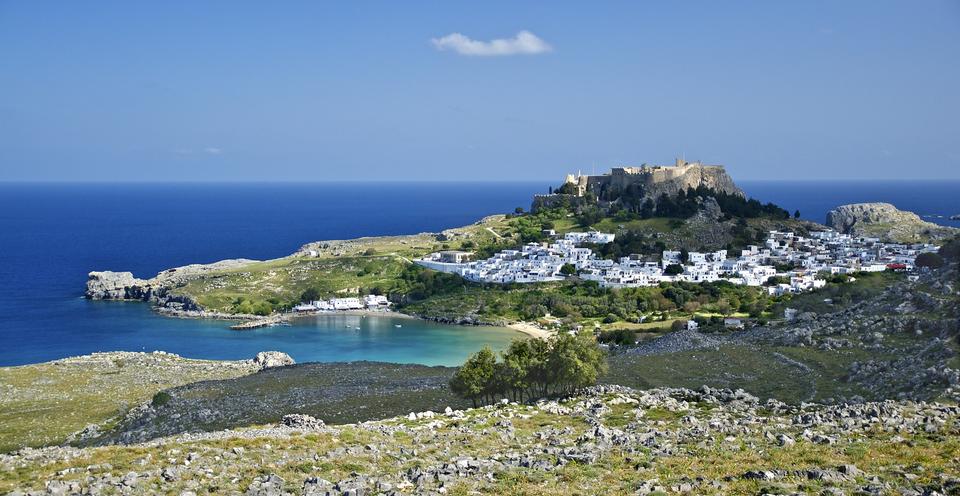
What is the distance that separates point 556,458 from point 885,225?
122 metres

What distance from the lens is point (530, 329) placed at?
219 feet

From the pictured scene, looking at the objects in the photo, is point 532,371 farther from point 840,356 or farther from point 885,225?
point 885,225

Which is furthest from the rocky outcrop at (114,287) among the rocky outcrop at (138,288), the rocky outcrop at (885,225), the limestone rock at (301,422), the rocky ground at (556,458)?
the rocky outcrop at (885,225)

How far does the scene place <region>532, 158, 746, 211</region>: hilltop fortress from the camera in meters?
105

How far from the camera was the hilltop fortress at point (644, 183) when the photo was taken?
105 metres

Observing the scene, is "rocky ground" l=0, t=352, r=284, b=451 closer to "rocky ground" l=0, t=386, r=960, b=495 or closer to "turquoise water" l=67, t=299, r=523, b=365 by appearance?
"turquoise water" l=67, t=299, r=523, b=365

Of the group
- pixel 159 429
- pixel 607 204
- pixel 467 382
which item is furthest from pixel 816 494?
pixel 607 204

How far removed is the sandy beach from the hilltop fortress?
39.8m

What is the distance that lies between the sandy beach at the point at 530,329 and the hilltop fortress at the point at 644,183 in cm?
3978

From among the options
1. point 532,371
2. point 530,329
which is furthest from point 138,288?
point 532,371

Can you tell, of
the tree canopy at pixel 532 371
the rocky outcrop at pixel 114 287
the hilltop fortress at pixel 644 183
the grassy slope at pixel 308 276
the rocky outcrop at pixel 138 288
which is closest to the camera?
the tree canopy at pixel 532 371

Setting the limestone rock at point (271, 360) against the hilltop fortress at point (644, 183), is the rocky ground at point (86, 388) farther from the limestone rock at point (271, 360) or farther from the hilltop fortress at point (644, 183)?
the hilltop fortress at point (644, 183)

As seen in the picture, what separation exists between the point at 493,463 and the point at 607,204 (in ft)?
Result: 306

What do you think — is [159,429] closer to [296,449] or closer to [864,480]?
[296,449]
